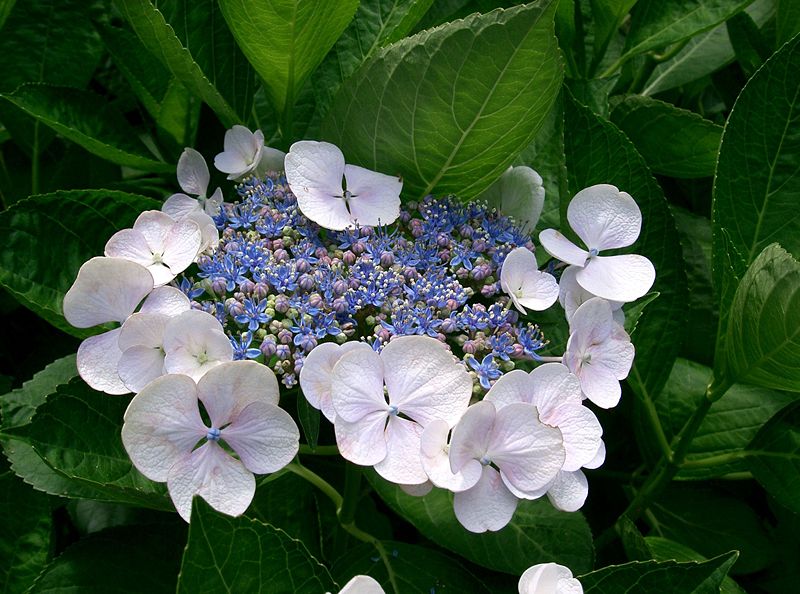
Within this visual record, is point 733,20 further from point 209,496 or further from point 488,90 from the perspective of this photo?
point 209,496

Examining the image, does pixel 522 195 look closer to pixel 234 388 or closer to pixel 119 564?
pixel 234 388

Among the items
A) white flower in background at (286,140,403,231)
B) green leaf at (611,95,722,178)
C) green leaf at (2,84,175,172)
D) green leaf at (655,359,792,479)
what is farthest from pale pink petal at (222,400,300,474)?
green leaf at (611,95,722,178)

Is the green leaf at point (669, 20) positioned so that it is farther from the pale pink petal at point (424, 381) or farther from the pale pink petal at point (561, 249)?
the pale pink petal at point (424, 381)

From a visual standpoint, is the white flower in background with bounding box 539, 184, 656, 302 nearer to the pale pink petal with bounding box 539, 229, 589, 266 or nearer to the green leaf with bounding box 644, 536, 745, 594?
the pale pink petal with bounding box 539, 229, 589, 266

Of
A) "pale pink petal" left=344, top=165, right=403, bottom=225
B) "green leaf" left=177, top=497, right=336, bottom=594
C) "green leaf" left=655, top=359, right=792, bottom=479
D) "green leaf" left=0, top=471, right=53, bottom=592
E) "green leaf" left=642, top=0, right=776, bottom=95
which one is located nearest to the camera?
"green leaf" left=177, top=497, right=336, bottom=594

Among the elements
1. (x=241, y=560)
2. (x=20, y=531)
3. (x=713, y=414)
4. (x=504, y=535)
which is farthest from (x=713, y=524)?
(x=20, y=531)

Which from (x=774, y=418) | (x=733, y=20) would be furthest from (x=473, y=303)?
(x=733, y=20)

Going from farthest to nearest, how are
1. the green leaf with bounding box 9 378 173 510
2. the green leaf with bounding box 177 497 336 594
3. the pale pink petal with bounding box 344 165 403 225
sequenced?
the pale pink petal with bounding box 344 165 403 225 < the green leaf with bounding box 9 378 173 510 < the green leaf with bounding box 177 497 336 594
